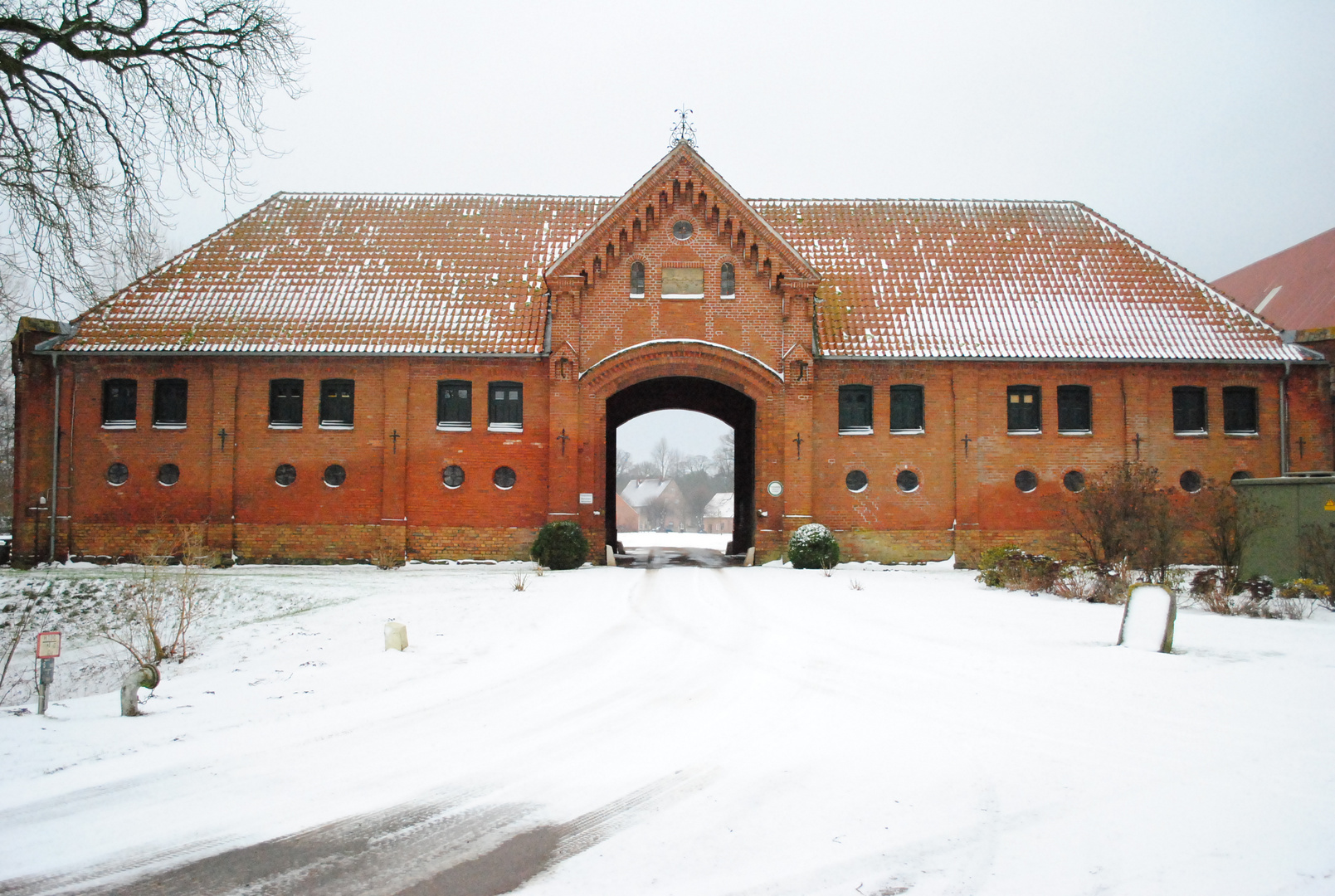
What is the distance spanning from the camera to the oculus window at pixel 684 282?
22375 mm

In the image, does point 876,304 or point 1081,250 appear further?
point 1081,250

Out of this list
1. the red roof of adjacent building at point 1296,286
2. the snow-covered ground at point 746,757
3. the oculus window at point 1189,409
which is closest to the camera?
the snow-covered ground at point 746,757

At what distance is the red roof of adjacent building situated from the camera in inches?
1218

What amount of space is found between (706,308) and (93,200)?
1440cm

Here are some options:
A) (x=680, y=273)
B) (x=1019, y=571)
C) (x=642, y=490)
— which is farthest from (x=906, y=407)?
(x=642, y=490)

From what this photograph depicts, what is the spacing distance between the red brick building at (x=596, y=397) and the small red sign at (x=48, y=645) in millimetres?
13933

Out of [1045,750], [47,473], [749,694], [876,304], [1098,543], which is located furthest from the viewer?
[876,304]

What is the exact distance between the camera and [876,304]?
77.7 ft

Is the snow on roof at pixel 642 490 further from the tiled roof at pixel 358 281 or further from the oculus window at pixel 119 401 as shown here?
the oculus window at pixel 119 401

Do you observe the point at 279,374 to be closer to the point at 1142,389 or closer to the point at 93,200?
the point at 93,200

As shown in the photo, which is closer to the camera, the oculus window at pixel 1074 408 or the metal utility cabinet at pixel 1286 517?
the metal utility cabinet at pixel 1286 517

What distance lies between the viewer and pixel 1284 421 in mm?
23141

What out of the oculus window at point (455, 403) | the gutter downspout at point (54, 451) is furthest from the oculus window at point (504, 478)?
the gutter downspout at point (54, 451)

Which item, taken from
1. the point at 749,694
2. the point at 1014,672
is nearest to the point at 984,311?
the point at 1014,672
